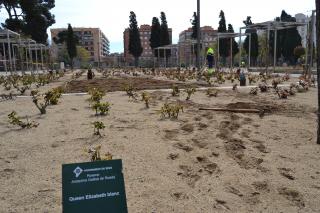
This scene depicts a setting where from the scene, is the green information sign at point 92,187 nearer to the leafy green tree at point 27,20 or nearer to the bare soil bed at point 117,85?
the bare soil bed at point 117,85

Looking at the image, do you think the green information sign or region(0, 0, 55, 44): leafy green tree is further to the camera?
region(0, 0, 55, 44): leafy green tree

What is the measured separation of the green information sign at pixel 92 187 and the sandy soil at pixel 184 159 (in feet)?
3.20

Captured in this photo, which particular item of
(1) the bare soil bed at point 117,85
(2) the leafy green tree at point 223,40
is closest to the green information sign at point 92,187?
(1) the bare soil bed at point 117,85

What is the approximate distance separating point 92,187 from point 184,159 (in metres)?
2.49

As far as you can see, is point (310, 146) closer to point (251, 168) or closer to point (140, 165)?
point (251, 168)

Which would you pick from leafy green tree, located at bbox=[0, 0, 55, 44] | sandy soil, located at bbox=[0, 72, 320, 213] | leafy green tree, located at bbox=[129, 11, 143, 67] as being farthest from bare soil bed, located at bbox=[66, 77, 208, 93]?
leafy green tree, located at bbox=[129, 11, 143, 67]

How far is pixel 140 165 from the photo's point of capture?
15.1 feet

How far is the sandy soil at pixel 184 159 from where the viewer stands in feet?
11.9

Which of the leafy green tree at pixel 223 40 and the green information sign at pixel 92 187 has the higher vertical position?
the leafy green tree at pixel 223 40

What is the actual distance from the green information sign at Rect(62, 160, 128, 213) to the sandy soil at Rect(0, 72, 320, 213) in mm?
976

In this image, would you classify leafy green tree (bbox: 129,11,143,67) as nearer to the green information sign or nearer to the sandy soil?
the sandy soil

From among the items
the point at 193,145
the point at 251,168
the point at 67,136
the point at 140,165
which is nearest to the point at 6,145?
the point at 67,136

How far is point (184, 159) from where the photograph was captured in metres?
4.84

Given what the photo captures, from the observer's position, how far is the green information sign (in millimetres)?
2449
